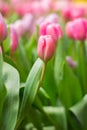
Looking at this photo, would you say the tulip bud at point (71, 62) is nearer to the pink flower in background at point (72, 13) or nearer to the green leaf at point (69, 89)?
the green leaf at point (69, 89)

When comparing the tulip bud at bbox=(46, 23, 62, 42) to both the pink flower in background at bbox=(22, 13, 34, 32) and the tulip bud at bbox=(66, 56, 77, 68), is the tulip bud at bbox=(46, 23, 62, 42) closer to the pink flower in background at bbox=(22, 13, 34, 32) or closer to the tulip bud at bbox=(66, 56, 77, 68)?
the tulip bud at bbox=(66, 56, 77, 68)

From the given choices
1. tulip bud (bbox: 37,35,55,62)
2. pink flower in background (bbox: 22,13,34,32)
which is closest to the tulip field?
tulip bud (bbox: 37,35,55,62)

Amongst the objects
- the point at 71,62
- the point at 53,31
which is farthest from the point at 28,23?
the point at 53,31

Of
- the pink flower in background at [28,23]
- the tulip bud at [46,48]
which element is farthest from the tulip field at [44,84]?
the pink flower in background at [28,23]

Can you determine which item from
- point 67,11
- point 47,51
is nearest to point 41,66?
point 47,51

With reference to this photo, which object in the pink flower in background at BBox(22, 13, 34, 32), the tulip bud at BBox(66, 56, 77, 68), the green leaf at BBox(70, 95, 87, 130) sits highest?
the tulip bud at BBox(66, 56, 77, 68)

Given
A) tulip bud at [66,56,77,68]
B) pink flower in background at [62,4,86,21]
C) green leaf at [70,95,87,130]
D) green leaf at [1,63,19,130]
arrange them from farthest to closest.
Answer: pink flower in background at [62,4,86,21] → tulip bud at [66,56,77,68] → green leaf at [70,95,87,130] → green leaf at [1,63,19,130]

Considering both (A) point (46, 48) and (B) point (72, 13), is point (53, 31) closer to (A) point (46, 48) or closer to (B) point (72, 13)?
(A) point (46, 48)
